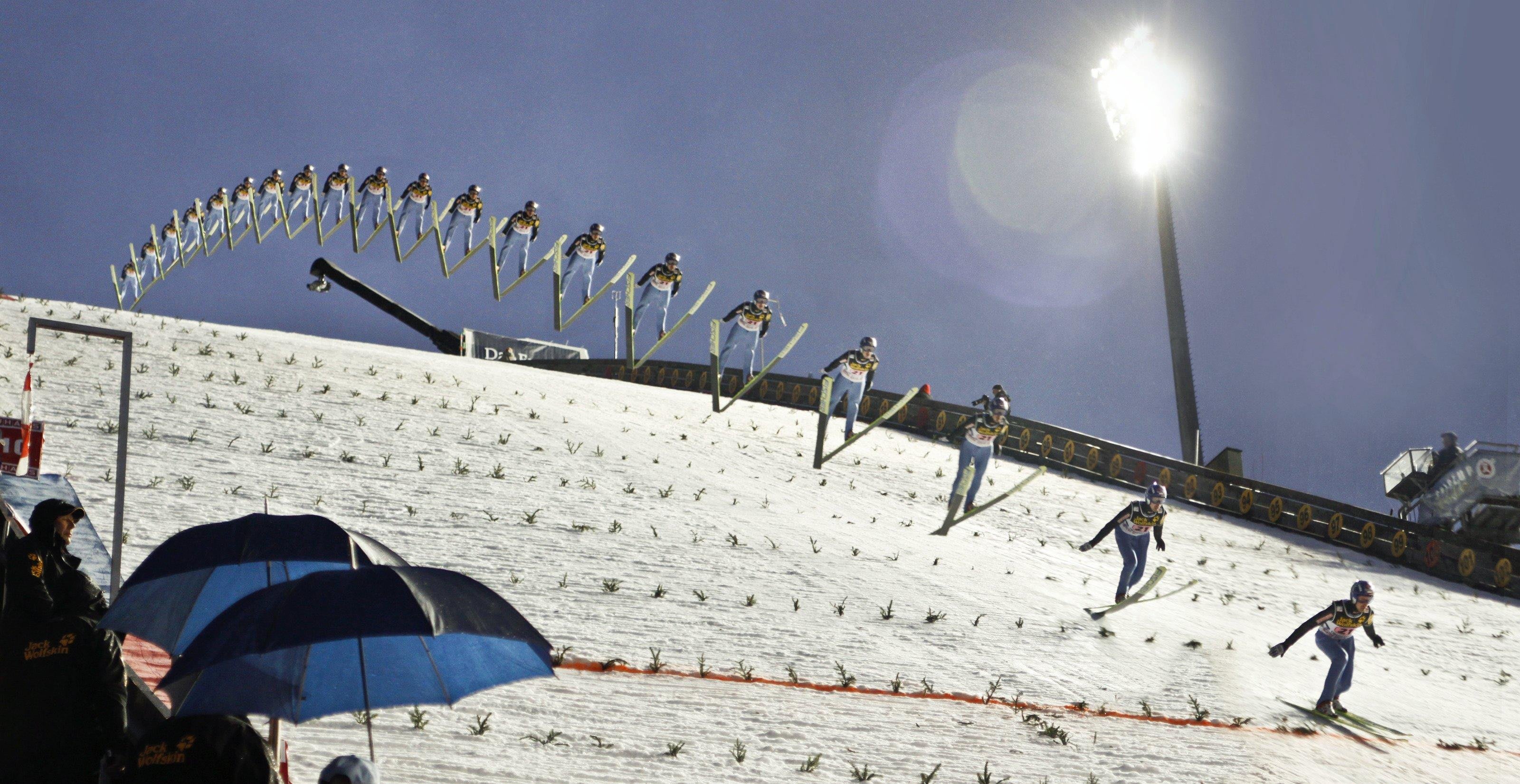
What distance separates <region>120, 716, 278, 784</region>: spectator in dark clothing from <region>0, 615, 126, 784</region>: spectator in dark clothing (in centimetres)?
93

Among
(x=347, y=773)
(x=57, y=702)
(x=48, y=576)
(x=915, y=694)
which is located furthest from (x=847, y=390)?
(x=347, y=773)

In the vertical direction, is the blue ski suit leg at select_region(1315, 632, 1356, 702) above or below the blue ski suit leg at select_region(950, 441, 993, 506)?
below

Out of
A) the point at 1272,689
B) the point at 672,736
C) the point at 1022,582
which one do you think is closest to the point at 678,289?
the point at 1022,582

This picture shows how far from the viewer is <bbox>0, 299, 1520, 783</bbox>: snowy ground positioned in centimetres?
739

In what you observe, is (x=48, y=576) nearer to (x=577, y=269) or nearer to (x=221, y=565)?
(x=221, y=565)

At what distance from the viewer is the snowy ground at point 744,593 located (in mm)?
7391

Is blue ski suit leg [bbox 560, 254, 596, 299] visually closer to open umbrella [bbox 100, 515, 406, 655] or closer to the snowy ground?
the snowy ground

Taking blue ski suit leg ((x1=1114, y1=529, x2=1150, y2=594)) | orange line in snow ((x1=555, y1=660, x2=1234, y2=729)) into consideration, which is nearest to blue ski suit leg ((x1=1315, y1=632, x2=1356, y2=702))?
orange line in snow ((x1=555, y1=660, x2=1234, y2=729))

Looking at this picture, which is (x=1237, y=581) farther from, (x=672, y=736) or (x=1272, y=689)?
(x=672, y=736)

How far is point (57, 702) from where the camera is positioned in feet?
13.4

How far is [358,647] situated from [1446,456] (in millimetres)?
32468

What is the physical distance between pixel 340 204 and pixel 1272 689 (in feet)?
99.4

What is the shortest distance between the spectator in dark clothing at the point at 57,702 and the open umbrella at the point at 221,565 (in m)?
0.63

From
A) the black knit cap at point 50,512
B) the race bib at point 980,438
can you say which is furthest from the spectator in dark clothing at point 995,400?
the black knit cap at point 50,512
